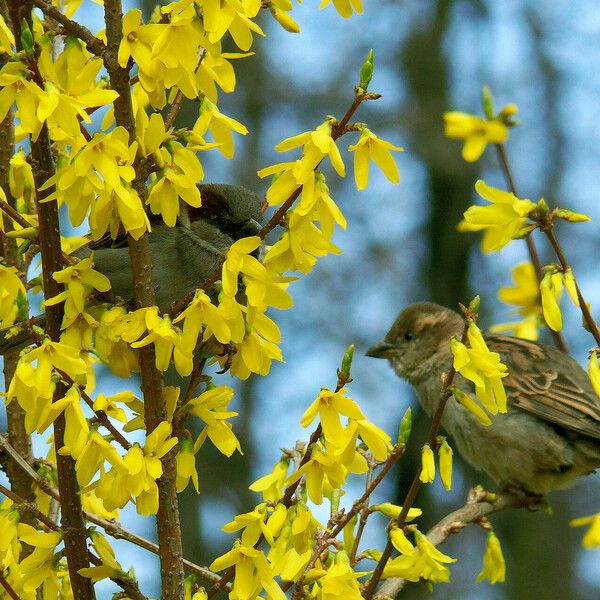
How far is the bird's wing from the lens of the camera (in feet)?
19.0

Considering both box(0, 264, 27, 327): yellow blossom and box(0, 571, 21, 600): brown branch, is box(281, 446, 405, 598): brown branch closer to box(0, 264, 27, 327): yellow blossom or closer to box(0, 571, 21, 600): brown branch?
box(0, 571, 21, 600): brown branch

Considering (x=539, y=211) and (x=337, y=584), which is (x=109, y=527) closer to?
(x=337, y=584)

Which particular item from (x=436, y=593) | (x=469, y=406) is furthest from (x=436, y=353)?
(x=469, y=406)

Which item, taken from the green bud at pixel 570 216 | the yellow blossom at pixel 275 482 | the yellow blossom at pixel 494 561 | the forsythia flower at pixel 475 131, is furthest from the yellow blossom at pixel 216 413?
the forsythia flower at pixel 475 131

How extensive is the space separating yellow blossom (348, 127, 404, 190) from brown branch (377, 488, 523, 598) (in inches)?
49.5

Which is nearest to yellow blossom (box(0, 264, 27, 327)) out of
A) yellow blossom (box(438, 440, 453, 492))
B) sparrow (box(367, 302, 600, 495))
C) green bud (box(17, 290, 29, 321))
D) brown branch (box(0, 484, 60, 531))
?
green bud (box(17, 290, 29, 321))

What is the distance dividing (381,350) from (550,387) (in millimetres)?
1327

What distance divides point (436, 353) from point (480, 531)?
3848 millimetres

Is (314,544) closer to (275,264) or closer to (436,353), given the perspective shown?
(275,264)

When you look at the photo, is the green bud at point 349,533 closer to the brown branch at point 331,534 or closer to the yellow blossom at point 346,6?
the brown branch at point 331,534

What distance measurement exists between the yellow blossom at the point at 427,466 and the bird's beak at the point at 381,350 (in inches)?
166

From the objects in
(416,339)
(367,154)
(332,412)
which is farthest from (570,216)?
(416,339)

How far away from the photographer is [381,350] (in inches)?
275

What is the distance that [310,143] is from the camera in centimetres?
228
